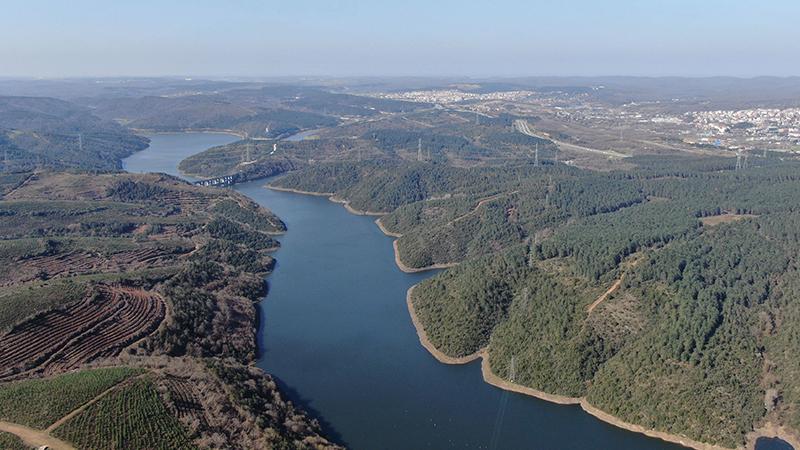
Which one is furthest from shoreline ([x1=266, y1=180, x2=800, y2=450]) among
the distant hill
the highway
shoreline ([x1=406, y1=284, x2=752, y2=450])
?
the distant hill

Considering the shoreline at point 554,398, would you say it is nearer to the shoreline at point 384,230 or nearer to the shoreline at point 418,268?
the shoreline at point 418,268

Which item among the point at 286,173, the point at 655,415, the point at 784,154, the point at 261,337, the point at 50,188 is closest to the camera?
the point at 655,415

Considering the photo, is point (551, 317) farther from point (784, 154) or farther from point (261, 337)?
point (784, 154)

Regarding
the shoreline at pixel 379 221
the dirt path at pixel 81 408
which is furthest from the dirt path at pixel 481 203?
the dirt path at pixel 81 408

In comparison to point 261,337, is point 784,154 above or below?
above

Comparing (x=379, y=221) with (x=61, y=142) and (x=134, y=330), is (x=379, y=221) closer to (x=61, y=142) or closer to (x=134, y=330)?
(x=134, y=330)

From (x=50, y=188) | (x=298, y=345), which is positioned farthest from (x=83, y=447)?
(x=50, y=188)

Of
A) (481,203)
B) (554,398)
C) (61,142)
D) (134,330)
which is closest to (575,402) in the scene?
(554,398)
